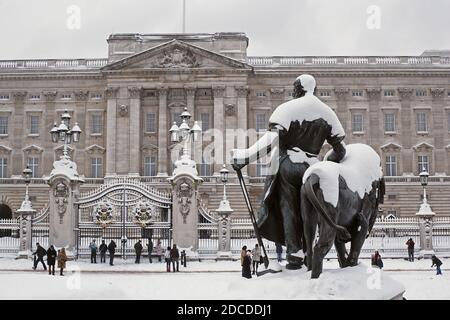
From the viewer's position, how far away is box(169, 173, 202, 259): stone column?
2350 centimetres

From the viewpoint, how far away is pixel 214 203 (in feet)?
150

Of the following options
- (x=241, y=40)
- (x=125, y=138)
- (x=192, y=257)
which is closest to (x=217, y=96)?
(x=241, y=40)

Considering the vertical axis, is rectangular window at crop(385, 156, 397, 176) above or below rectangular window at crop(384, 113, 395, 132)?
below

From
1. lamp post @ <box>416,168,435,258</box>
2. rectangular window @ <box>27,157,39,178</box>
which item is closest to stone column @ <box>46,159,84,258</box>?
lamp post @ <box>416,168,435,258</box>

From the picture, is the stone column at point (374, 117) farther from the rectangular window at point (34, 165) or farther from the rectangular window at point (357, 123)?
the rectangular window at point (34, 165)

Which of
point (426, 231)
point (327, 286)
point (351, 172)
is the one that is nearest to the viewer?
point (327, 286)

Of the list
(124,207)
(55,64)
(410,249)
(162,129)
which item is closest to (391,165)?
(162,129)

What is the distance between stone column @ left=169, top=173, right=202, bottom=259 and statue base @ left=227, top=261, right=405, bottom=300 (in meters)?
17.0

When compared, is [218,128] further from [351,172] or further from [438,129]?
[351,172]

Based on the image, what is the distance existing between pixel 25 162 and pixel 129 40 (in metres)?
12.5

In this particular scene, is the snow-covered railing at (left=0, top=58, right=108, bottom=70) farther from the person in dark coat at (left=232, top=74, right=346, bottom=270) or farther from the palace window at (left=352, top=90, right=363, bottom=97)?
the person in dark coat at (left=232, top=74, right=346, bottom=270)

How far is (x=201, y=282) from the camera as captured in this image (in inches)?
651

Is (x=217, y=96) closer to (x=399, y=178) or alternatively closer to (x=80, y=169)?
(x=80, y=169)

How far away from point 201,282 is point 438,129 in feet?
122
